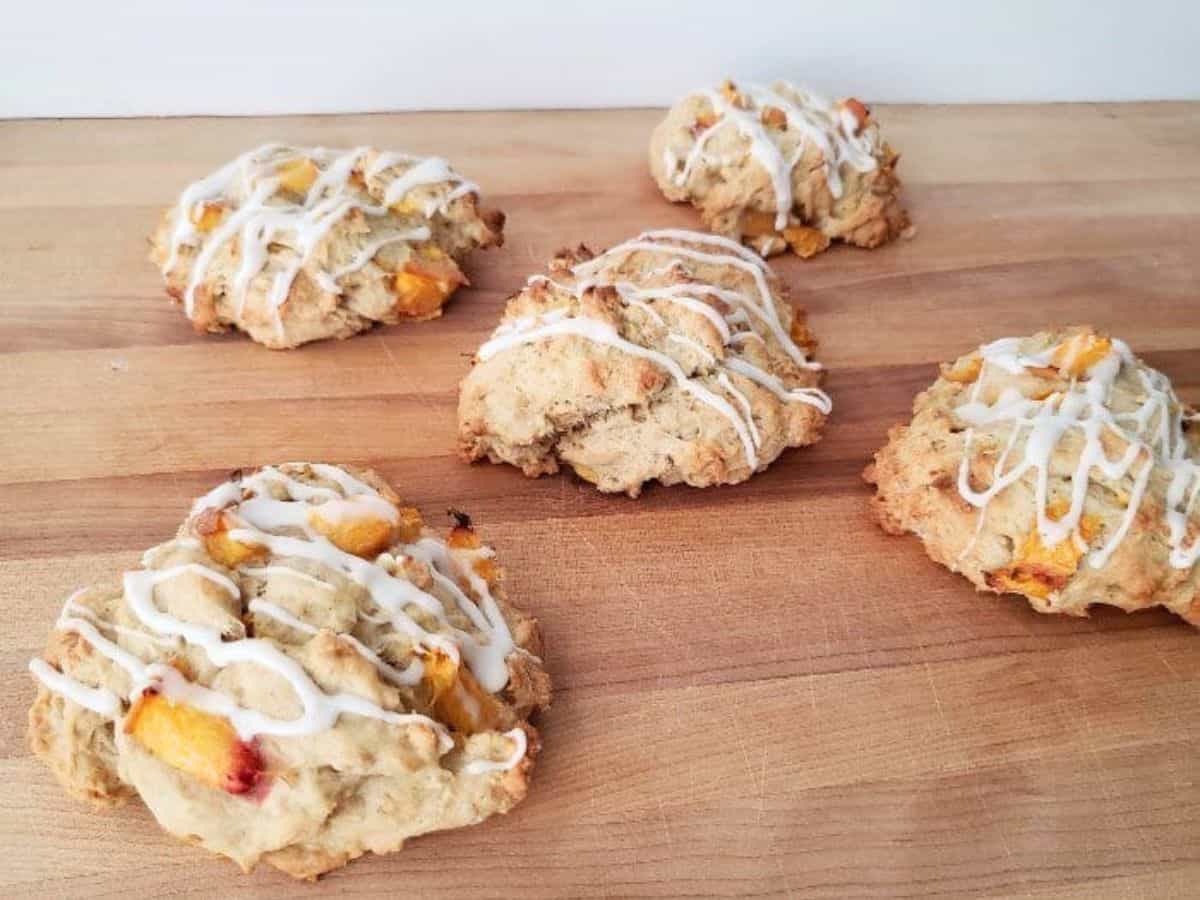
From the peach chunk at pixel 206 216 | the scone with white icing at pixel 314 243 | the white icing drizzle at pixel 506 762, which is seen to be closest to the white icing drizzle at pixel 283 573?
the white icing drizzle at pixel 506 762

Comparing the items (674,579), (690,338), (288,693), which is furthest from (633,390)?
(288,693)

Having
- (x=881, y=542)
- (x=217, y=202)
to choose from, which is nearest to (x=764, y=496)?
(x=881, y=542)

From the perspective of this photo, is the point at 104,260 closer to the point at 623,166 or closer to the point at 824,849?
the point at 623,166

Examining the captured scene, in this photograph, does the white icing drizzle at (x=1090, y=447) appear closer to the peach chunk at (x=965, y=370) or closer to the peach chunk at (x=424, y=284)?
the peach chunk at (x=965, y=370)

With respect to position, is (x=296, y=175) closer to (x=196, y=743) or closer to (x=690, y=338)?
(x=690, y=338)

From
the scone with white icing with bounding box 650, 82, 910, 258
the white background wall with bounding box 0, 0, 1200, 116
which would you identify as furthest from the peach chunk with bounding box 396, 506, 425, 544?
the white background wall with bounding box 0, 0, 1200, 116

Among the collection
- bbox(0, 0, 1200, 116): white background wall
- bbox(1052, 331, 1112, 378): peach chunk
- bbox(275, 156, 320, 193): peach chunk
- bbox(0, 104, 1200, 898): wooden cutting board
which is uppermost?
bbox(0, 0, 1200, 116): white background wall

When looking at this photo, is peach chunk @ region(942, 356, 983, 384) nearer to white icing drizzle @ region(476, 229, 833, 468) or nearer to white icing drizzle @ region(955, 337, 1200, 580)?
white icing drizzle @ region(955, 337, 1200, 580)
